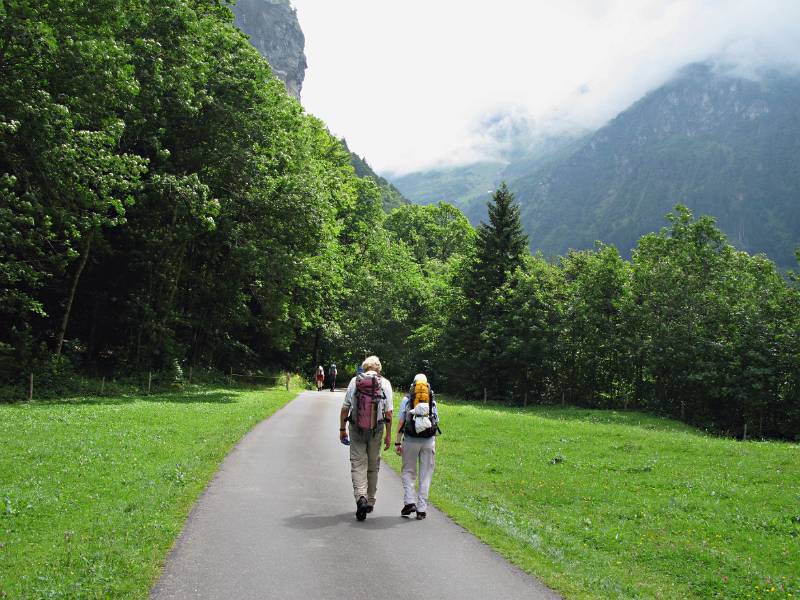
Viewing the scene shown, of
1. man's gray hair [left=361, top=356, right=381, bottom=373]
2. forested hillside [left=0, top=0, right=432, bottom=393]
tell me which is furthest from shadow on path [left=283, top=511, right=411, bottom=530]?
forested hillside [left=0, top=0, right=432, bottom=393]

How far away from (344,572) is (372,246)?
55.1m

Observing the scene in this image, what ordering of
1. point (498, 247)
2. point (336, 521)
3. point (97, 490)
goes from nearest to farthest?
point (336, 521), point (97, 490), point (498, 247)

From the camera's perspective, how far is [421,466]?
970cm

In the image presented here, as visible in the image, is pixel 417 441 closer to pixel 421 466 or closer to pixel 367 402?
pixel 421 466

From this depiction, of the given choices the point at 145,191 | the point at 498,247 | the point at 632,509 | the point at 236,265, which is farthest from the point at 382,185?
the point at 632,509

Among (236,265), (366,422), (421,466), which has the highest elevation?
(236,265)

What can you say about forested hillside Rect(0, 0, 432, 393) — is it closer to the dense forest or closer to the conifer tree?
the dense forest

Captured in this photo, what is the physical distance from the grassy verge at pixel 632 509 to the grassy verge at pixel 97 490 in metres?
4.47

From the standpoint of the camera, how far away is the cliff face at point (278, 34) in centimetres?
14725

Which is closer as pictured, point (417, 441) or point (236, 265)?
point (417, 441)

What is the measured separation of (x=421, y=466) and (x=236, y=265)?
1017 inches

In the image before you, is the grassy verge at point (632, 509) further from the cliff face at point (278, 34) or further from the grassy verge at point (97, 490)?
the cliff face at point (278, 34)

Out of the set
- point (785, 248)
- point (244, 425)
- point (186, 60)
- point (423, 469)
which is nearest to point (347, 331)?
point (186, 60)

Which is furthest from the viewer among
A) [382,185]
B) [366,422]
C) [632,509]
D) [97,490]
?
[382,185]
